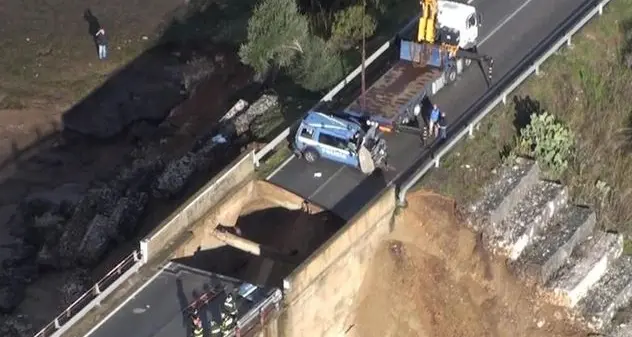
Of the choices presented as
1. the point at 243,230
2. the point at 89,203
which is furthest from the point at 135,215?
the point at 243,230

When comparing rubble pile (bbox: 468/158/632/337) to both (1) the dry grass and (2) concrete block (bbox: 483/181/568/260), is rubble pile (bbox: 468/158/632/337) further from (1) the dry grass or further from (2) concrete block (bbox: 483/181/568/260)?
(1) the dry grass

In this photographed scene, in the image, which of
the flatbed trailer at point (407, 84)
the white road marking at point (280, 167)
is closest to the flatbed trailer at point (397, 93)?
the flatbed trailer at point (407, 84)

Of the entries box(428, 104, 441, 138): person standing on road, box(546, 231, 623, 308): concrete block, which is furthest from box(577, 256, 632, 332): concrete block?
box(428, 104, 441, 138): person standing on road

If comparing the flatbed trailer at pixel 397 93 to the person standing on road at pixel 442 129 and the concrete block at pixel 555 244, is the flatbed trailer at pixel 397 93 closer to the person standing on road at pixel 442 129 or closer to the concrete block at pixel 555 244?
the person standing on road at pixel 442 129

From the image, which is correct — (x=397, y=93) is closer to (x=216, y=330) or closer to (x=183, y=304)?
(x=183, y=304)

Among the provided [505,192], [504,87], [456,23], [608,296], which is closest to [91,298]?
[505,192]

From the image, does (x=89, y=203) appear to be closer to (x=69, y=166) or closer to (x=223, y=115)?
(x=223, y=115)

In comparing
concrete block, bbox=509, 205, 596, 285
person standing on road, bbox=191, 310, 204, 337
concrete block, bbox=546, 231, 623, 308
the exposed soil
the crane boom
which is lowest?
the exposed soil
